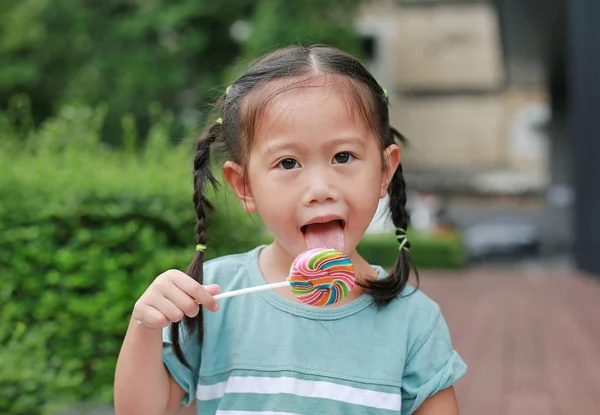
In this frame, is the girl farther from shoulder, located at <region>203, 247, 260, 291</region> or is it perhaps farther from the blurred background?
the blurred background

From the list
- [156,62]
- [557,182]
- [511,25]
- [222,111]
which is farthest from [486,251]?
[222,111]

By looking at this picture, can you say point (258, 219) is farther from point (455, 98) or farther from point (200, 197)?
point (455, 98)

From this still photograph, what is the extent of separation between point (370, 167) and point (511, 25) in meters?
→ 12.9

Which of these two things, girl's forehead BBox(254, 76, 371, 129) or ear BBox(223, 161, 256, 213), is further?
ear BBox(223, 161, 256, 213)

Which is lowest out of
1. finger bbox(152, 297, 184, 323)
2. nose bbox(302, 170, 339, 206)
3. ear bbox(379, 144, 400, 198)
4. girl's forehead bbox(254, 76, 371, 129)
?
finger bbox(152, 297, 184, 323)

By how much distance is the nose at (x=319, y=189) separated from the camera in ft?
4.67

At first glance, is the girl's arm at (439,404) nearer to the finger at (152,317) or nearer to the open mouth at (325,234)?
the open mouth at (325,234)

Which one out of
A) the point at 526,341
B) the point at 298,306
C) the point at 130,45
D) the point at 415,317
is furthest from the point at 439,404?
the point at 130,45

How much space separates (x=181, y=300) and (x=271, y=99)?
407 mm

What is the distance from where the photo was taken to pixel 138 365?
58.7 inches

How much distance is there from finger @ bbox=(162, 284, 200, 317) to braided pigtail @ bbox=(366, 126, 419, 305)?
371 millimetres

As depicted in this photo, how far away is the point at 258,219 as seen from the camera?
413 cm

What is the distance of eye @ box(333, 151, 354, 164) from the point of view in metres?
1.47

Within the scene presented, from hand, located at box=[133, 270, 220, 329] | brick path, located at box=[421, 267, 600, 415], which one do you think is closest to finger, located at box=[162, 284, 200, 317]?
hand, located at box=[133, 270, 220, 329]
